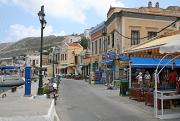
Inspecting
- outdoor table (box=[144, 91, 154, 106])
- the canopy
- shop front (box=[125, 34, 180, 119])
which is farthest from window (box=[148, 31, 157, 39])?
the canopy

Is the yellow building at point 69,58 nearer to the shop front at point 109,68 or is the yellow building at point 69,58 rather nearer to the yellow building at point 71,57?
the yellow building at point 71,57

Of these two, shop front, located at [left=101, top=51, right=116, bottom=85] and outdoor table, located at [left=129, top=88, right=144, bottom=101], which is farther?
shop front, located at [left=101, top=51, right=116, bottom=85]

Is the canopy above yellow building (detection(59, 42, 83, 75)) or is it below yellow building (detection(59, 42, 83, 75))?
below

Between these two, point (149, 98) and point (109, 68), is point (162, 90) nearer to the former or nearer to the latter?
point (149, 98)

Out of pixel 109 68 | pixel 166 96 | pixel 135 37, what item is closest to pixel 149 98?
pixel 166 96

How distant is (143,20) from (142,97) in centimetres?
2042

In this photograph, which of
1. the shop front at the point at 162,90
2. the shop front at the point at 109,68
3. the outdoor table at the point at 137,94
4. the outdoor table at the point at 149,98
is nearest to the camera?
the shop front at the point at 162,90

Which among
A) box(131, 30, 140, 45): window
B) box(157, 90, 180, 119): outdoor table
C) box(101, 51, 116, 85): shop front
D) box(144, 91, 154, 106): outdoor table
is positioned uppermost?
box(131, 30, 140, 45): window

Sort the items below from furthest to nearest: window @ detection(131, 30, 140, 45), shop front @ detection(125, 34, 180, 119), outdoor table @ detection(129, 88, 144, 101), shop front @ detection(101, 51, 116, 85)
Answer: shop front @ detection(101, 51, 116, 85), window @ detection(131, 30, 140, 45), outdoor table @ detection(129, 88, 144, 101), shop front @ detection(125, 34, 180, 119)

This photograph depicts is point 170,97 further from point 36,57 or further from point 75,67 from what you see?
point 36,57

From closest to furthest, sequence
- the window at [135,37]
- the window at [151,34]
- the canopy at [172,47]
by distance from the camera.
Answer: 1. the canopy at [172,47]
2. the window at [135,37]
3. the window at [151,34]

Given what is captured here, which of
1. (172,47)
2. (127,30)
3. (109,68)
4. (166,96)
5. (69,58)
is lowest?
(166,96)

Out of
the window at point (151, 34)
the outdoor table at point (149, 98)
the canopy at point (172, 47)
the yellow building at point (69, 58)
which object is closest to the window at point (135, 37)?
the window at point (151, 34)

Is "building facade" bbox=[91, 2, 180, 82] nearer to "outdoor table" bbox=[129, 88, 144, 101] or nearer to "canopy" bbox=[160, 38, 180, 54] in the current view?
"outdoor table" bbox=[129, 88, 144, 101]
